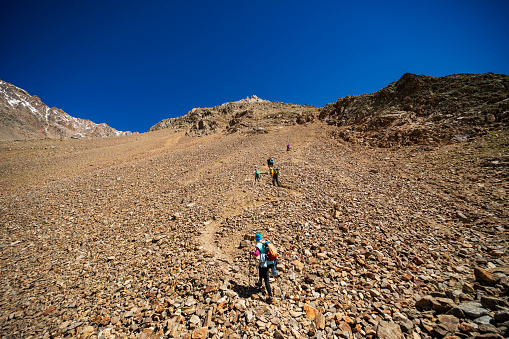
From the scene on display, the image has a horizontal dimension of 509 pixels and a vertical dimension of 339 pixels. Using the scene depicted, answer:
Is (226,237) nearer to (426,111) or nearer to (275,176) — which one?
(275,176)

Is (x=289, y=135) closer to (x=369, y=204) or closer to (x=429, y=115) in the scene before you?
(x=429, y=115)

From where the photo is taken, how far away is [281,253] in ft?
25.5

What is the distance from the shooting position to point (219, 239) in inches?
358

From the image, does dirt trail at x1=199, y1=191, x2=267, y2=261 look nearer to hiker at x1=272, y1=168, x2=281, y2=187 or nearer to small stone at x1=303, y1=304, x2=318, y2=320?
hiker at x1=272, y1=168, x2=281, y2=187

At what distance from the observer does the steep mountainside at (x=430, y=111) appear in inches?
686

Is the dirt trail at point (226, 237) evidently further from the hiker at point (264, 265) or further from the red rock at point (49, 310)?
the red rock at point (49, 310)

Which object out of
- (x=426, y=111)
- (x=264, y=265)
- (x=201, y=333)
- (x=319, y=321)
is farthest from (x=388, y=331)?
(x=426, y=111)

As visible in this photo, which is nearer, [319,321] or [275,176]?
[319,321]

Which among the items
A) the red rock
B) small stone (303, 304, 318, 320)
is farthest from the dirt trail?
the red rock

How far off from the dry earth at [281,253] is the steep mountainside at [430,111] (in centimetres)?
247

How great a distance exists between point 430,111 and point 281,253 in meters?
25.2

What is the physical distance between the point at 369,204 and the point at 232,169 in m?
13.2

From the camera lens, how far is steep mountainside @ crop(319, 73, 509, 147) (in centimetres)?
1742

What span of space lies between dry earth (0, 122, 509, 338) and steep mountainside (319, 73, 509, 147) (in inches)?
97.2
